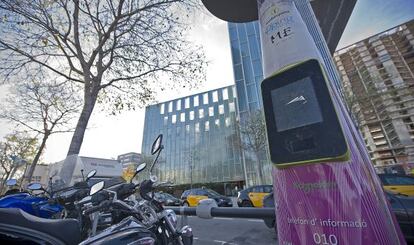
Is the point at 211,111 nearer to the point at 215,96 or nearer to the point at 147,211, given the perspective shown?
the point at 215,96

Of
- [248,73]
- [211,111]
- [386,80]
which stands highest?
[211,111]

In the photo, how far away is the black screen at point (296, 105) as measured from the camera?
1.36 m

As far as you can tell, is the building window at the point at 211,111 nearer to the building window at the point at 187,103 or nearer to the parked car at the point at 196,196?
the building window at the point at 187,103

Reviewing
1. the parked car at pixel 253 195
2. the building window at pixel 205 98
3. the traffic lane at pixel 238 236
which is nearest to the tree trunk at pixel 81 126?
the traffic lane at pixel 238 236

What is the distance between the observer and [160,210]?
2479 mm

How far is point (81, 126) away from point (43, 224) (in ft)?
24.3

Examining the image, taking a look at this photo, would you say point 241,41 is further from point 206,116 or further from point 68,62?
point 68,62

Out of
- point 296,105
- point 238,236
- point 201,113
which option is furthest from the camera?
point 201,113

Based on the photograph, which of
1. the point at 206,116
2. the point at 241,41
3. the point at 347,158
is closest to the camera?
the point at 347,158

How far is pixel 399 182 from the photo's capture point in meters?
6.00

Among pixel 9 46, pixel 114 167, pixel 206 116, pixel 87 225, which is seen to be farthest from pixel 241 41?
pixel 87 225

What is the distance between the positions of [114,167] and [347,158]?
1538 cm

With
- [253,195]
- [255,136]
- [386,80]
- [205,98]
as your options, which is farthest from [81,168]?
[205,98]

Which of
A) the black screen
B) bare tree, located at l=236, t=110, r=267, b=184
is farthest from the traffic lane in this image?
bare tree, located at l=236, t=110, r=267, b=184
